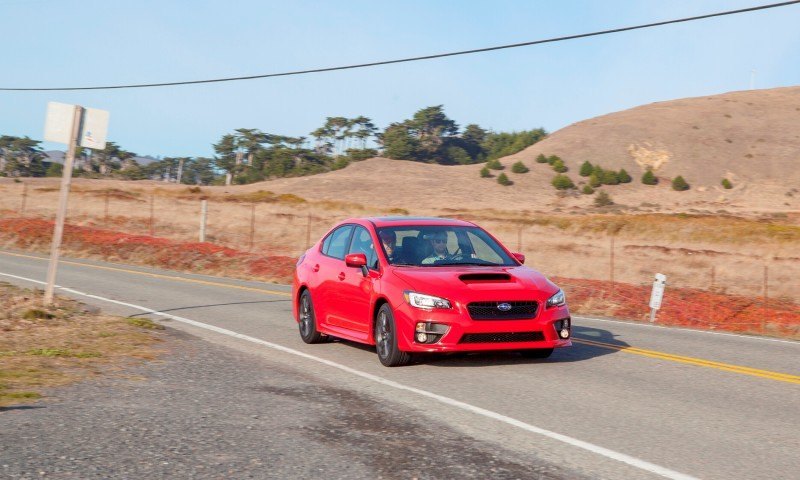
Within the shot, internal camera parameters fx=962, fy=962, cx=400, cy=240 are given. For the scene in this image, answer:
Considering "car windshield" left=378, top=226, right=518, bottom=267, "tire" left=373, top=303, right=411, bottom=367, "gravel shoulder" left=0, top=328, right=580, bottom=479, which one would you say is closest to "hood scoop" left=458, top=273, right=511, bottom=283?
"car windshield" left=378, top=226, right=518, bottom=267

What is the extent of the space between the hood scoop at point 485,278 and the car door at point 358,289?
1068 millimetres

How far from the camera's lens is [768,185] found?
108125mm

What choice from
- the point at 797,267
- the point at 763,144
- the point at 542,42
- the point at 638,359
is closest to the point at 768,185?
the point at 763,144

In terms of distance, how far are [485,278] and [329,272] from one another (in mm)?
2518

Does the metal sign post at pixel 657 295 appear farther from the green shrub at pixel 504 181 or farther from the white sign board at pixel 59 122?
the green shrub at pixel 504 181

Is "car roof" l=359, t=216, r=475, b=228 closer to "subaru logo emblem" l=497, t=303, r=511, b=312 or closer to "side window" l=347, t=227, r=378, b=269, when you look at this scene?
"side window" l=347, t=227, r=378, b=269

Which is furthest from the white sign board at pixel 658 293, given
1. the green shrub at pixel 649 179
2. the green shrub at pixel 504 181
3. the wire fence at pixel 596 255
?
the green shrub at pixel 649 179

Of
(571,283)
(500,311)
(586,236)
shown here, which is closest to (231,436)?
(500,311)

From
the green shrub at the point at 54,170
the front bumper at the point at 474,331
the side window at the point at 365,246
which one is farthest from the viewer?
the green shrub at the point at 54,170

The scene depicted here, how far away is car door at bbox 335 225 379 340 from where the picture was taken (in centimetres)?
1069

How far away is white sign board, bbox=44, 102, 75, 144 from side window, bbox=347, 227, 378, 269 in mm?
4860

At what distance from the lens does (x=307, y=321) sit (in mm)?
12406

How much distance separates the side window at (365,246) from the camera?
1093 cm

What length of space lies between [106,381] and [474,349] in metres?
3.56
